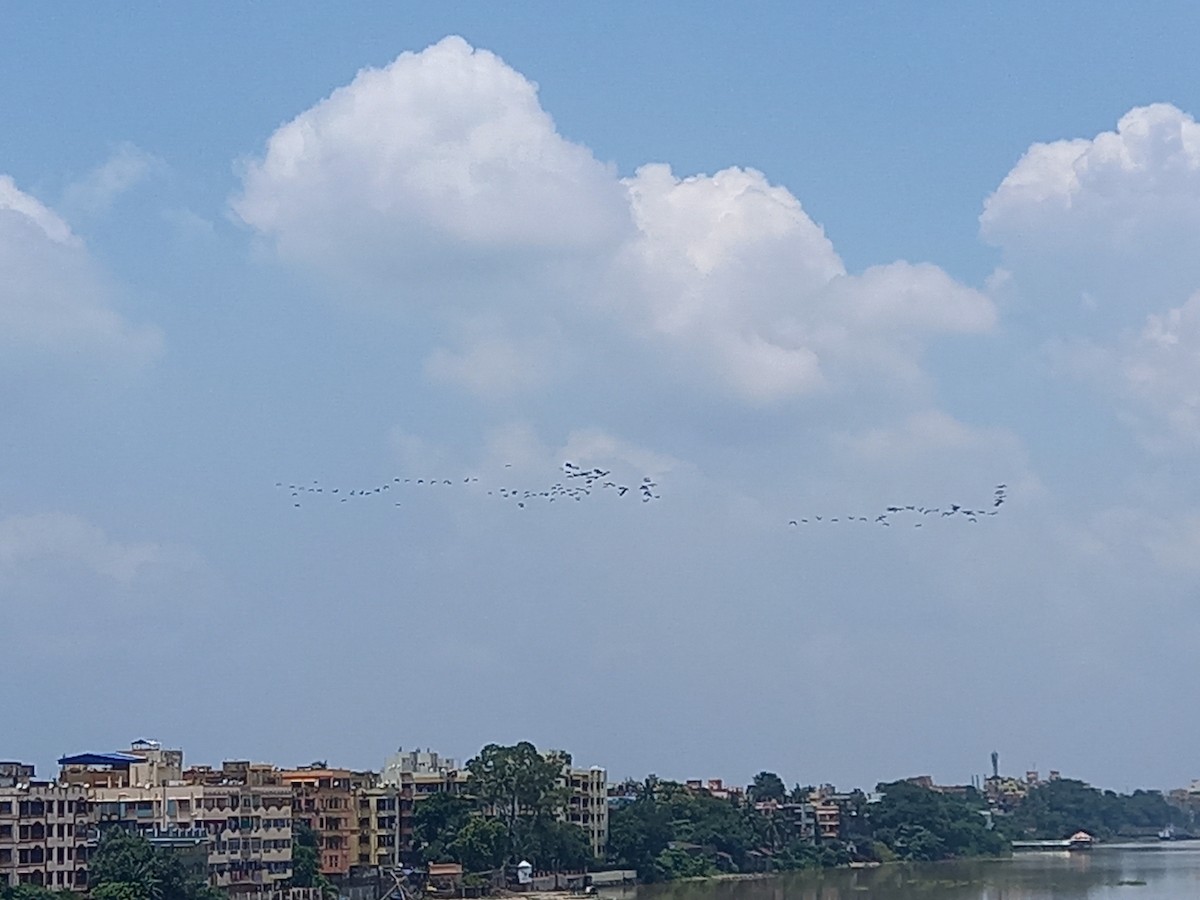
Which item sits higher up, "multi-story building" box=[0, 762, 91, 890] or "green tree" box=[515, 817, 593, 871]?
"multi-story building" box=[0, 762, 91, 890]

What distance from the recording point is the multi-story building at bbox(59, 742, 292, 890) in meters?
40.7

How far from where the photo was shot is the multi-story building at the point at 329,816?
161 ft

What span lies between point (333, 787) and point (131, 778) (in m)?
7.49

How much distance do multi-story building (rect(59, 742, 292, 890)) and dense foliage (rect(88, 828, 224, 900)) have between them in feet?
3.85

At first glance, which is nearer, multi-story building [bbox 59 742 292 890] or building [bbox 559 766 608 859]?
multi-story building [bbox 59 742 292 890]

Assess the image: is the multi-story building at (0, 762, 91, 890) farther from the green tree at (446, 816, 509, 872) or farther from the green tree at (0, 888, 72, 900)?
the green tree at (446, 816, 509, 872)

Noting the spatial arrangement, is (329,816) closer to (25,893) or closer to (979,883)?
(25,893)

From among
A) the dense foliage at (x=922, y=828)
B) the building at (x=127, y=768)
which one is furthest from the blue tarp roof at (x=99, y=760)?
the dense foliage at (x=922, y=828)

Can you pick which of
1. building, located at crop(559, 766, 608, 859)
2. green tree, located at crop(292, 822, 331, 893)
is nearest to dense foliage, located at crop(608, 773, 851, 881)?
building, located at crop(559, 766, 608, 859)

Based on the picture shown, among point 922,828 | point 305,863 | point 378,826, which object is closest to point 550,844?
point 378,826

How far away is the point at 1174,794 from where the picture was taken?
139m

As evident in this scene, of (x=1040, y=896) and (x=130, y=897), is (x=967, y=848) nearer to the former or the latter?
(x=1040, y=896)

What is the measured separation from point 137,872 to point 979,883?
105 ft

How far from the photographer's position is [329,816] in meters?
49.7
